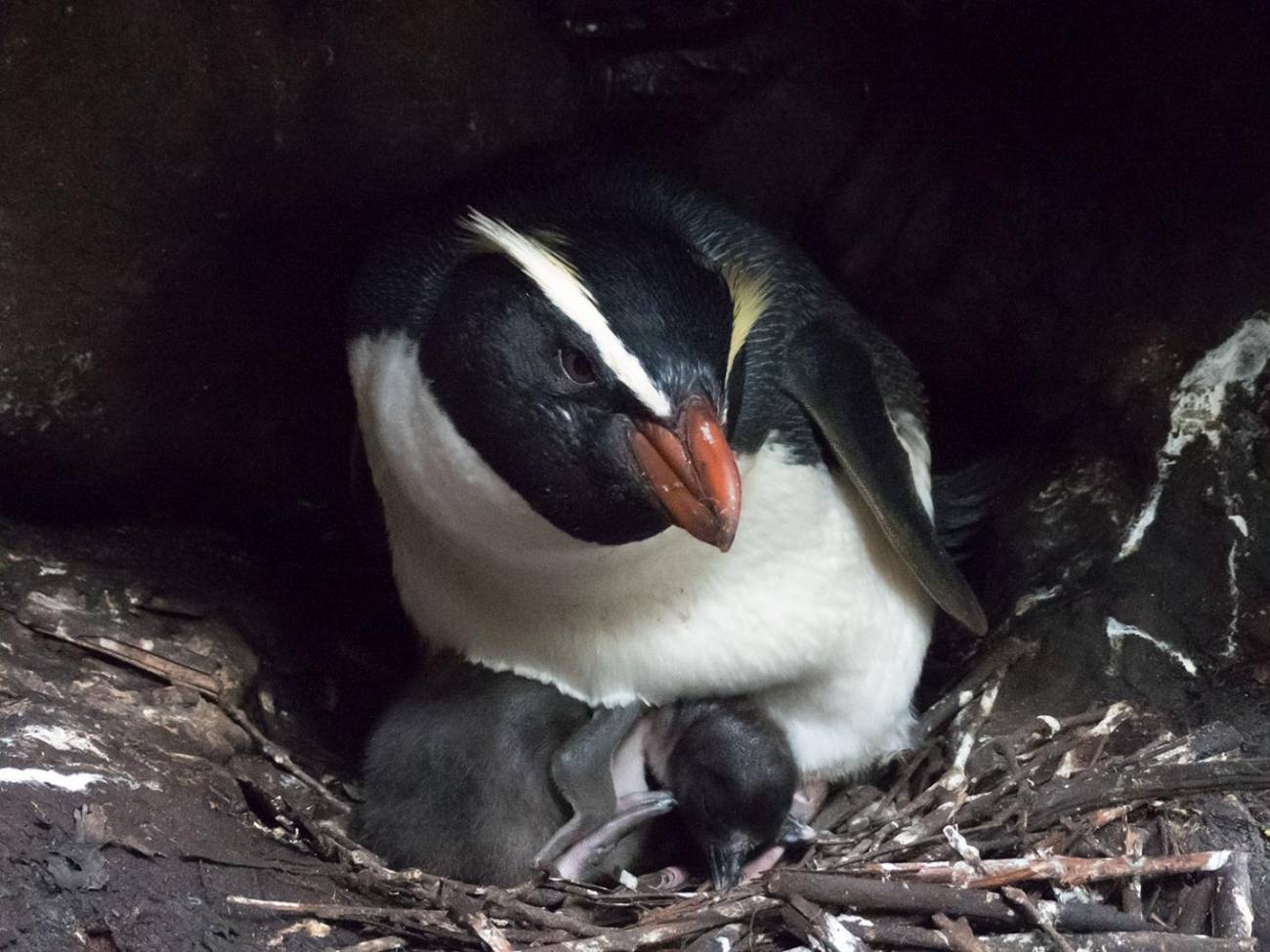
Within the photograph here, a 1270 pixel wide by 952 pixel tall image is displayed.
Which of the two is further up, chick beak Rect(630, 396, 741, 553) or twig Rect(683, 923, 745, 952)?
chick beak Rect(630, 396, 741, 553)

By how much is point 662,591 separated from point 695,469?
54cm

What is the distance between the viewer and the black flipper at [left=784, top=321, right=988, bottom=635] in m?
2.42

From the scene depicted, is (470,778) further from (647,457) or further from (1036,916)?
(1036,916)

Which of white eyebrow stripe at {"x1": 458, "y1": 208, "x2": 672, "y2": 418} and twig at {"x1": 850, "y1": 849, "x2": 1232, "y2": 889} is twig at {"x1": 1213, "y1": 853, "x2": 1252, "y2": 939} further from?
white eyebrow stripe at {"x1": 458, "y1": 208, "x2": 672, "y2": 418}

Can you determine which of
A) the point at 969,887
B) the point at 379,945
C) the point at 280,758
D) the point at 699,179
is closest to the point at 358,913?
the point at 379,945

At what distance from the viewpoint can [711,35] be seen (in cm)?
294

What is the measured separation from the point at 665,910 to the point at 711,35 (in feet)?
6.01

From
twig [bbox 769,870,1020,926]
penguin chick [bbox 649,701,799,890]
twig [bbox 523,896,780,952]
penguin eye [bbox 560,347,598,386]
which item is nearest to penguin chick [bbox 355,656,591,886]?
penguin chick [bbox 649,701,799,890]

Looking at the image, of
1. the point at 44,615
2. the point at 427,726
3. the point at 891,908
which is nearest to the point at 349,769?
the point at 427,726

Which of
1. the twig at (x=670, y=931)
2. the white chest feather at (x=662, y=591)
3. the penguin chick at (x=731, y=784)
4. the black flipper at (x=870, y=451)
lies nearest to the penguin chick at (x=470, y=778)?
the white chest feather at (x=662, y=591)

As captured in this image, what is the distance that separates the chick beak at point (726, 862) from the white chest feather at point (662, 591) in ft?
0.94

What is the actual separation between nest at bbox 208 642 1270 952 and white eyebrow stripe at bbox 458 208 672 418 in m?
0.82

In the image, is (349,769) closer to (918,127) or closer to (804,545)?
(804,545)

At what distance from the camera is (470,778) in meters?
2.39
